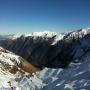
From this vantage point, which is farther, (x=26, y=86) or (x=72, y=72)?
(x=72, y=72)

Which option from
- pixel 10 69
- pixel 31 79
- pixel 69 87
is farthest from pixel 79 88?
pixel 10 69

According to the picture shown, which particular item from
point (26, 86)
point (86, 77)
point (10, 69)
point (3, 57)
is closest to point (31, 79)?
point (26, 86)

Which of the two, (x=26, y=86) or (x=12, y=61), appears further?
(x=12, y=61)

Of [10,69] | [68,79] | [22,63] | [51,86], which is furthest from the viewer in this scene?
[22,63]

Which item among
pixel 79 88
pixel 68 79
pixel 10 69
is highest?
pixel 10 69

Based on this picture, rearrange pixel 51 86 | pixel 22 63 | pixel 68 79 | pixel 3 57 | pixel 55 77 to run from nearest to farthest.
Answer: pixel 51 86 < pixel 68 79 < pixel 55 77 < pixel 3 57 < pixel 22 63

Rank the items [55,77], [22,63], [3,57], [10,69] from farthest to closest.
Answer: [22,63], [3,57], [10,69], [55,77]

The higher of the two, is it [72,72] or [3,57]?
[3,57]

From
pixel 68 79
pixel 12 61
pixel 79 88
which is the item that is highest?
pixel 12 61

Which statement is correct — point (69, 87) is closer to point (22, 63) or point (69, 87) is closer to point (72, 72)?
point (72, 72)

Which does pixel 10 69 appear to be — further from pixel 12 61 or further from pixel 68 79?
pixel 68 79
